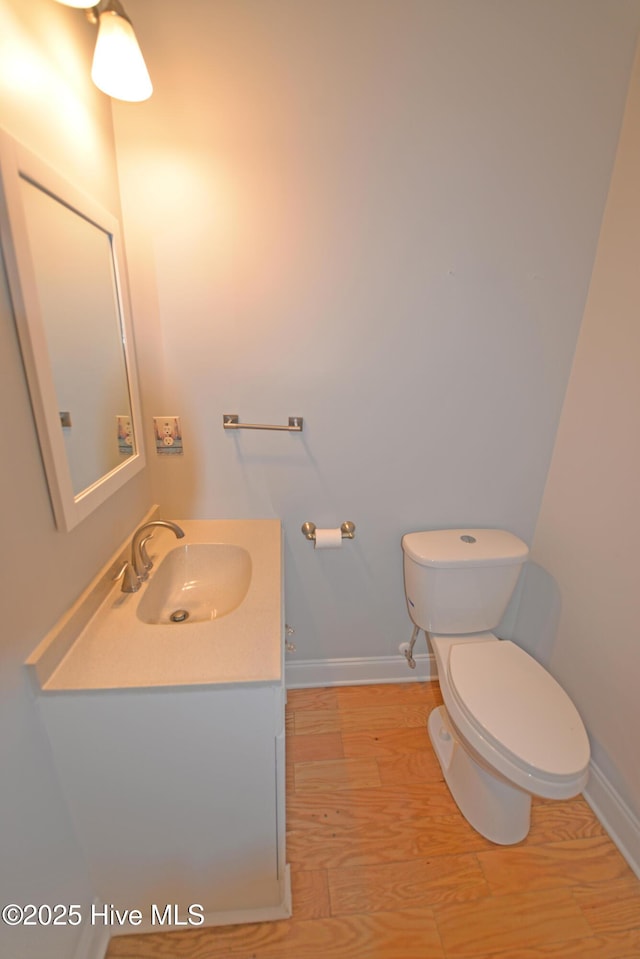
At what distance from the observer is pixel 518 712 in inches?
44.1

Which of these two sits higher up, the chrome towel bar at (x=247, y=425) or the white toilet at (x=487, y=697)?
the chrome towel bar at (x=247, y=425)

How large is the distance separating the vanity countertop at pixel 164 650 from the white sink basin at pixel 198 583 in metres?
0.12

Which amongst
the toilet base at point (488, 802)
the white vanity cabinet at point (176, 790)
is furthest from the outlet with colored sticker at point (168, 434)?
the toilet base at point (488, 802)

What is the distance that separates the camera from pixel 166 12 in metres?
1.02

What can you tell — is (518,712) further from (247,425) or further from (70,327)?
(70,327)

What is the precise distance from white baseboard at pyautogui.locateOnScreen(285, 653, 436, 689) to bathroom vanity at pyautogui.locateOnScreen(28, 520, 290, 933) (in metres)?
0.71

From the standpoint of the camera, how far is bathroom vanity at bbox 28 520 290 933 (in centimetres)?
77

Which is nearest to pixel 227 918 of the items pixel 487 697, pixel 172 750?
pixel 172 750

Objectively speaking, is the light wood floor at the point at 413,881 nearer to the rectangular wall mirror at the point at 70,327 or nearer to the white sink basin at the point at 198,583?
the white sink basin at the point at 198,583

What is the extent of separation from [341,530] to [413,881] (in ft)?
3.47

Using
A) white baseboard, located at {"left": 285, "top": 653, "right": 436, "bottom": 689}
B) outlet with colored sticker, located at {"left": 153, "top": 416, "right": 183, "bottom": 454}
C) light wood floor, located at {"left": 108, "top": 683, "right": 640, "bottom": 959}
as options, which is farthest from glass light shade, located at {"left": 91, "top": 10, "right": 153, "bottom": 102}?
light wood floor, located at {"left": 108, "top": 683, "right": 640, "bottom": 959}

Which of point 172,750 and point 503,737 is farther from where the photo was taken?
point 503,737

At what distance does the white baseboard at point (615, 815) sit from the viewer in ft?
3.87

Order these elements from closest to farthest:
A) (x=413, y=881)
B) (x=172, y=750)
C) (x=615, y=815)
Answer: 1. (x=172, y=750)
2. (x=413, y=881)
3. (x=615, y=815)
